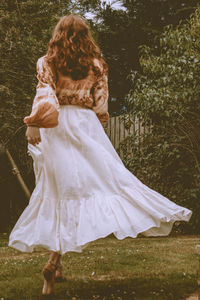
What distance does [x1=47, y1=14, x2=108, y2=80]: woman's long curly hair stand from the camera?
2.93 metres

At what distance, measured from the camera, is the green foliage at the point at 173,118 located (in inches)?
228

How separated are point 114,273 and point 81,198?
46.0 inches

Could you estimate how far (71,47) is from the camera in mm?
2932

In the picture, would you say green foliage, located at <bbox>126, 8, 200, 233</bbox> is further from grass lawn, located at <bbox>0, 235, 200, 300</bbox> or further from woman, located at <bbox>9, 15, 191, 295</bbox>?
woman, located at <bbox>9, 15, 191, 295</bbox>

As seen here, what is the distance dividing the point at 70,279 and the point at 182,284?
87 centimetres

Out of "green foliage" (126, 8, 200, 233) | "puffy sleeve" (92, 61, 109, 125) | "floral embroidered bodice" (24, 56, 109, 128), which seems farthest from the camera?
"green foliage" (126, 8, 200, 233)

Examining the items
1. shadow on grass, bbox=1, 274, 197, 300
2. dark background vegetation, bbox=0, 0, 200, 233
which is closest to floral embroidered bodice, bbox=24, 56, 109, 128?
shadow on grass, bbox=1, 274, 197, 300

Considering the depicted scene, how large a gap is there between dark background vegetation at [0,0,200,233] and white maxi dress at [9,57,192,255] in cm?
305

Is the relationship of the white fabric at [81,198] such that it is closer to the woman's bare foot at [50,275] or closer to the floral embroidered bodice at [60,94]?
the floral embroidered bodice at [60,94]

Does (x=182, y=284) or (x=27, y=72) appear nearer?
(x=182, y=284)

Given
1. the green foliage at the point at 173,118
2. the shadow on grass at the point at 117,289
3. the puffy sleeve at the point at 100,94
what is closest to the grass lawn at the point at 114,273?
the shadow on grass at the point at 117,289

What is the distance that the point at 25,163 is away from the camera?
821cm

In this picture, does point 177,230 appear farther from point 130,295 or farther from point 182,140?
point 130,295

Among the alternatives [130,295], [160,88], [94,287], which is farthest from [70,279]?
[160,88]
